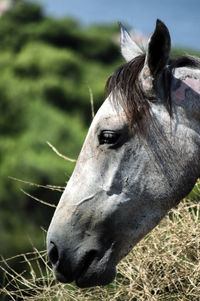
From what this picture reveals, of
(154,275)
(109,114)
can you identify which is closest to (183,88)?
(109,114)

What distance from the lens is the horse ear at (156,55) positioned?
1.73 metres

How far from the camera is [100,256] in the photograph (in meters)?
1.86

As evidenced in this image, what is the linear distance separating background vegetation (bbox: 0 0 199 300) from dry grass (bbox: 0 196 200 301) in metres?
2.13

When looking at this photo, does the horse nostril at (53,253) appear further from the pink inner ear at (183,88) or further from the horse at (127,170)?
the pink inner ear at (183,88)

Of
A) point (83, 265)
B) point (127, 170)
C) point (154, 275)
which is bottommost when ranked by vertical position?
point (154, 275)

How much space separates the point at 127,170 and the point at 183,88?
366 mm

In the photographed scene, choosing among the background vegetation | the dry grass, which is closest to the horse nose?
the dry grass

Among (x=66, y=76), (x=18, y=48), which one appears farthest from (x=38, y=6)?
(x=66, y=76)

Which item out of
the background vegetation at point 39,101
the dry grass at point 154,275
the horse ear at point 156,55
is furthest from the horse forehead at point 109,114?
the background vegetation at point 39,101

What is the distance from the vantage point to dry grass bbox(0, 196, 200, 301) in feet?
8.12

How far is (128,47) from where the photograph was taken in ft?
7.47

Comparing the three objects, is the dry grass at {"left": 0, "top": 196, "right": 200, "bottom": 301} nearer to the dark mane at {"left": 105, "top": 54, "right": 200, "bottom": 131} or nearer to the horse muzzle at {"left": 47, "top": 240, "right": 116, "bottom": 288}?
the horse muzzle at {"left": 47, "top": 240, "right": 116, "bottom": 288}

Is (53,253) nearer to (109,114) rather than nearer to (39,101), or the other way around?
(109,114)

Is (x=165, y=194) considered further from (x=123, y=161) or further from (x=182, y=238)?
(x=182, y=238)
